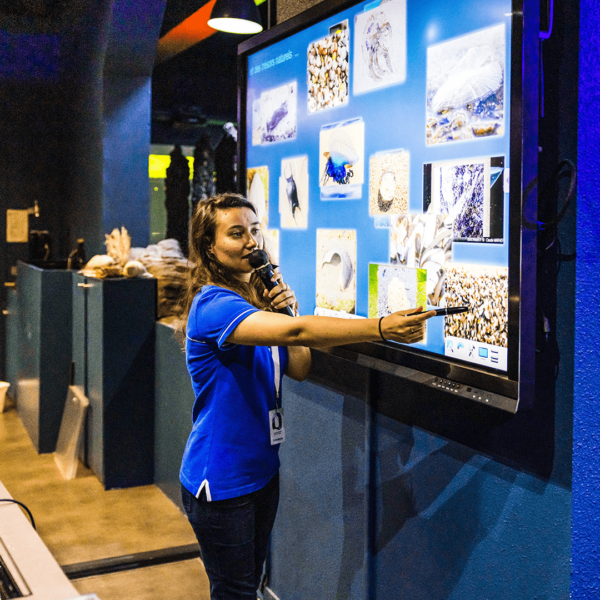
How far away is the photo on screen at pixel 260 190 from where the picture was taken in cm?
244

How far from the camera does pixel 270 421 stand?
1775 millimetres

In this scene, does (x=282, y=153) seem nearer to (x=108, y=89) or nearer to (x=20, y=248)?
(x=108, y=89)

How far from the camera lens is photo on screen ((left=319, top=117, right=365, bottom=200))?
1.88 metres

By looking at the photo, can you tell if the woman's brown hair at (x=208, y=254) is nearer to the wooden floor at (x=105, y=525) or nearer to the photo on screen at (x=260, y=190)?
the photo on screen at (x=260, y=190)

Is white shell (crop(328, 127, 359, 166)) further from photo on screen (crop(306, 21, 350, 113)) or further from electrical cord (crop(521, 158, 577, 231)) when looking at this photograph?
electrical cord (crop(521, 158, 577, 231))

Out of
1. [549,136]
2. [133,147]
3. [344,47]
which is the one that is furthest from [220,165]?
[549,136]

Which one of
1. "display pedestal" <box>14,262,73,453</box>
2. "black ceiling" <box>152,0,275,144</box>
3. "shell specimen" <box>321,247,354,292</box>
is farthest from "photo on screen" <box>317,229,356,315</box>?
"black ceiling" <box>152,0,275,144</box>

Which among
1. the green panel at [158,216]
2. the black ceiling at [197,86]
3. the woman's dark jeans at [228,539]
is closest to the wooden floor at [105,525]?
the woman's dark jeans at [228,539]

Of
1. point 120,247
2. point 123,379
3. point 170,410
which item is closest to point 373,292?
point 170,410

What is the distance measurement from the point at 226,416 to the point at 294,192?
0.85 m

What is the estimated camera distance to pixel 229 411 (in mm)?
1716

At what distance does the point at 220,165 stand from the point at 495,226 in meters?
4.24

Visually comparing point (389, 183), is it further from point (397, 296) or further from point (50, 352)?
point (50, 352)

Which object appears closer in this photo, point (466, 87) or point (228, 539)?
point (466, 87)
